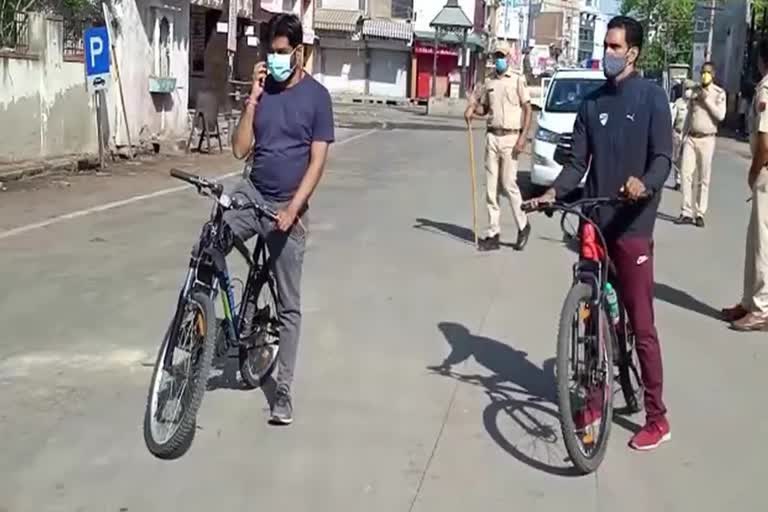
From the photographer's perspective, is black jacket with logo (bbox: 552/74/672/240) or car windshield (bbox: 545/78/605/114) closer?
black jacket with logo (bbox: 552/74/672/240)

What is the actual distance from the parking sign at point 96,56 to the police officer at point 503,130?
7877mm

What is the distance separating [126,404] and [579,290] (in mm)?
2536

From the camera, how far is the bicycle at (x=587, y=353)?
5.35 m

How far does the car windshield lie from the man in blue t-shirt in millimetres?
12448

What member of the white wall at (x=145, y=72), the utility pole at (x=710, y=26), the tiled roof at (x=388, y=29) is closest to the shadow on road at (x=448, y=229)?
the white wall at (x=145, y=72)

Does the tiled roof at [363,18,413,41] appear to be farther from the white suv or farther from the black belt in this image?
the black belt

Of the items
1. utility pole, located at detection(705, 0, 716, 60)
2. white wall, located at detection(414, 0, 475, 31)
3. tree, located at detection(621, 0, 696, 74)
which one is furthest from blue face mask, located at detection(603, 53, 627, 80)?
tree, located at detection(621, 0, 696, 74)

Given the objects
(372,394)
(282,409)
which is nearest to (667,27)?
(372,394)

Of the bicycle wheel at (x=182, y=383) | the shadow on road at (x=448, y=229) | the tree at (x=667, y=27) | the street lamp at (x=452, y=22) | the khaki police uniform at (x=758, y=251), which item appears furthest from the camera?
the tree at (x=667, y=27)

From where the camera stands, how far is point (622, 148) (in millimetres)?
5781

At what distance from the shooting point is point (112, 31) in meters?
21.5

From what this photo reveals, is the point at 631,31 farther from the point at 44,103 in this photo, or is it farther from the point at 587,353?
the point at 44,103

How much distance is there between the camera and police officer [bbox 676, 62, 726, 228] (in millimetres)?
14375

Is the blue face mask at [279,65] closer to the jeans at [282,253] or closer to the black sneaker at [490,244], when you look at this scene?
the jeans at [282,253]
